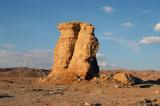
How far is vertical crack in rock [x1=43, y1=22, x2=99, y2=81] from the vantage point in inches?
1346

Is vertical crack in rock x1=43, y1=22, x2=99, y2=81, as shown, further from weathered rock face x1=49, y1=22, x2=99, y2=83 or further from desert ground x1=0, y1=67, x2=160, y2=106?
desert ground x1=0, y1=67, x2=160, y2=106

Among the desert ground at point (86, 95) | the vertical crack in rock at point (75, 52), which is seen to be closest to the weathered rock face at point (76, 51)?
the vertical crack in rock at point (75, 52)

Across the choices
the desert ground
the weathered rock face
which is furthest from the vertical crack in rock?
the desert ground

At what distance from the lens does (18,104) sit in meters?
19.2

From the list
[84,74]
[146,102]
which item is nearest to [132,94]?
[146,102]

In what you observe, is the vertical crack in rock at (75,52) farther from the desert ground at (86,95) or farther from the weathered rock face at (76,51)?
the desert ground at (86,95)

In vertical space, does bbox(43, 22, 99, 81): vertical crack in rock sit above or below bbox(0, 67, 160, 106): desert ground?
above

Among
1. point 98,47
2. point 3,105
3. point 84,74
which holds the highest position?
point 98,47

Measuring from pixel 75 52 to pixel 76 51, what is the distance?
223 millimetres

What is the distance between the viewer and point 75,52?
35469mm

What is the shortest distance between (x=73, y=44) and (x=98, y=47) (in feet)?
9.28

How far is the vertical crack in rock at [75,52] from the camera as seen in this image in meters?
34.2

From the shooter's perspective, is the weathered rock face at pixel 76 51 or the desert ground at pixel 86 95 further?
the weathered rock face at pixel 76 51

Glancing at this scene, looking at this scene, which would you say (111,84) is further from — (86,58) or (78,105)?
(78,105)
